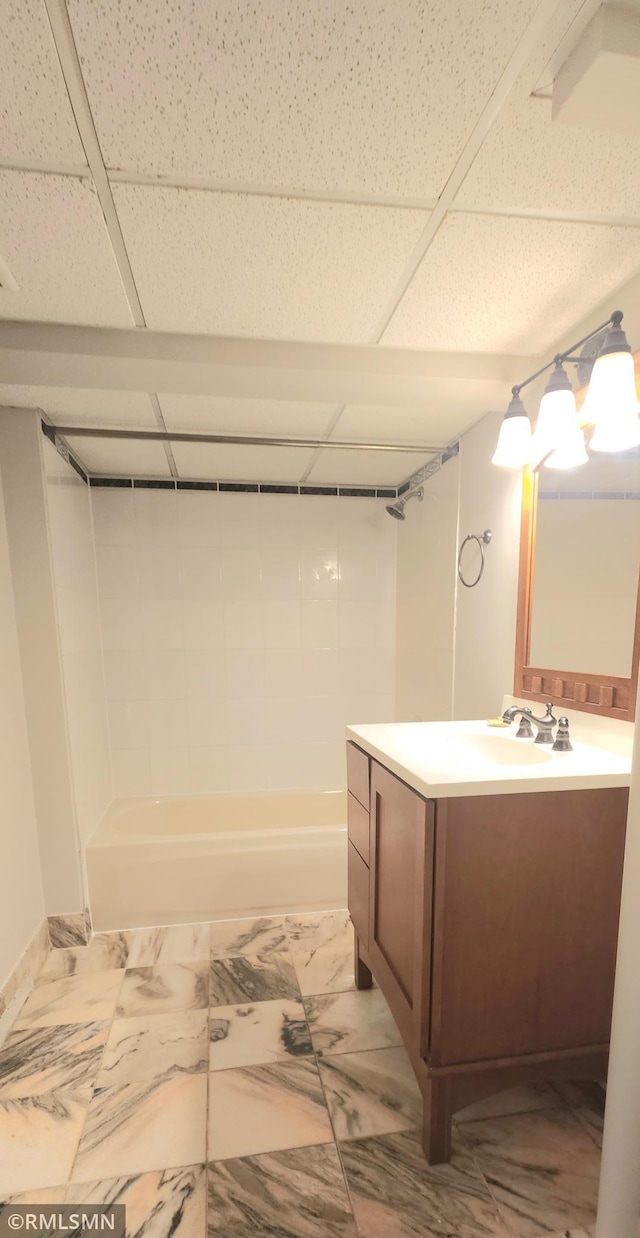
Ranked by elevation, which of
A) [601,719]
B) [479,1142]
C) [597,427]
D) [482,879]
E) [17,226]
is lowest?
[479,1142]

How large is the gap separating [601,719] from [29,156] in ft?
5.70

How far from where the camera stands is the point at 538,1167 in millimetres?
1063

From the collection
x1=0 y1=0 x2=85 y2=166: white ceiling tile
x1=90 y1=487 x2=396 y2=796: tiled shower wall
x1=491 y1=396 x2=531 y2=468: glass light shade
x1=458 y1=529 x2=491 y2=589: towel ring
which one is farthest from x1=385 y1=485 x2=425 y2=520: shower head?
x1=0 y1=0 x2=85 y2=166: white ceiling tile

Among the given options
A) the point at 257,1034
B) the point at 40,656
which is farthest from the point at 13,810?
the point at 257,1034

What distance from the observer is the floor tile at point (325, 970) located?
1616 mm

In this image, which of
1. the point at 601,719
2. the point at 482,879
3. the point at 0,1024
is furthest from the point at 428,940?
the point at 0,1024

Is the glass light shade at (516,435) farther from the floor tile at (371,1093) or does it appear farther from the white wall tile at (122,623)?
the white wall tile at (122,623)

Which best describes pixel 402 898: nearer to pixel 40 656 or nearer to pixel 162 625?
pixel 40 656

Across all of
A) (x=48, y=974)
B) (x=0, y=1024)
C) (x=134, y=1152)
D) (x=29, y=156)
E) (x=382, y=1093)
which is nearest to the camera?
(x=29, y=156)

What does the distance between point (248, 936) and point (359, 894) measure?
75cm

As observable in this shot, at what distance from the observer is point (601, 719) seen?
128 centimetres

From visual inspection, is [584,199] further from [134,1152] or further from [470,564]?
[134,1152]

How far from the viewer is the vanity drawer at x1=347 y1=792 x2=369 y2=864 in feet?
4.55

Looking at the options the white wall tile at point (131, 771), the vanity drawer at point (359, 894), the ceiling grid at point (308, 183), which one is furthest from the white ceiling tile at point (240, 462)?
the vanity drawer at point (359, 894)
